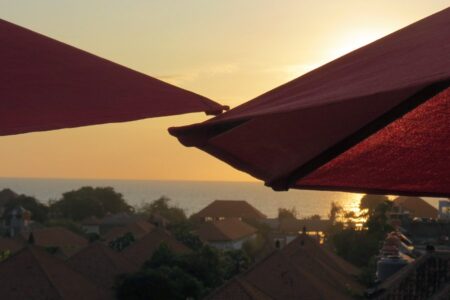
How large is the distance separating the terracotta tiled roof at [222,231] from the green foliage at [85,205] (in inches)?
1025

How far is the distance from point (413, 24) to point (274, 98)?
0.71 metres

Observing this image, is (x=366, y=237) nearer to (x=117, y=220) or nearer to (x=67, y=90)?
(x=67, y=90)

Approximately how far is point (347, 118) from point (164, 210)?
118m

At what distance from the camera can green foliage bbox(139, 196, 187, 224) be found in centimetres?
11088

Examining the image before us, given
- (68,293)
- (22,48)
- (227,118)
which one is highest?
(22,48)

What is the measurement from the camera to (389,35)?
368cm

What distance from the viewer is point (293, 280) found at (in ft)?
126

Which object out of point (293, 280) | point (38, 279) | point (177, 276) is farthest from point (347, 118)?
point (177, 276)

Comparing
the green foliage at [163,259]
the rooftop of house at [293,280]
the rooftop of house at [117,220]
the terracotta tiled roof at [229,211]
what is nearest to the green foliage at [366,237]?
the rooftop of house at [293,280]

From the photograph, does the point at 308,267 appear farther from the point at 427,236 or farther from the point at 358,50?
the point at 358,50

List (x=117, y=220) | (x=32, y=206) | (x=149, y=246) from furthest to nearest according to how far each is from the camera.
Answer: (x=117, y=220) < (x=32, y=206) < (x=149, y=246)

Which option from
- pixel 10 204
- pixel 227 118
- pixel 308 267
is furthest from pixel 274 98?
pixel 10 204

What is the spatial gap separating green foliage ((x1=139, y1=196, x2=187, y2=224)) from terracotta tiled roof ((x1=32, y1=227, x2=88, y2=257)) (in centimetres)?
3546

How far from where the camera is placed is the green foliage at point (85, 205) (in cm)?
10838
